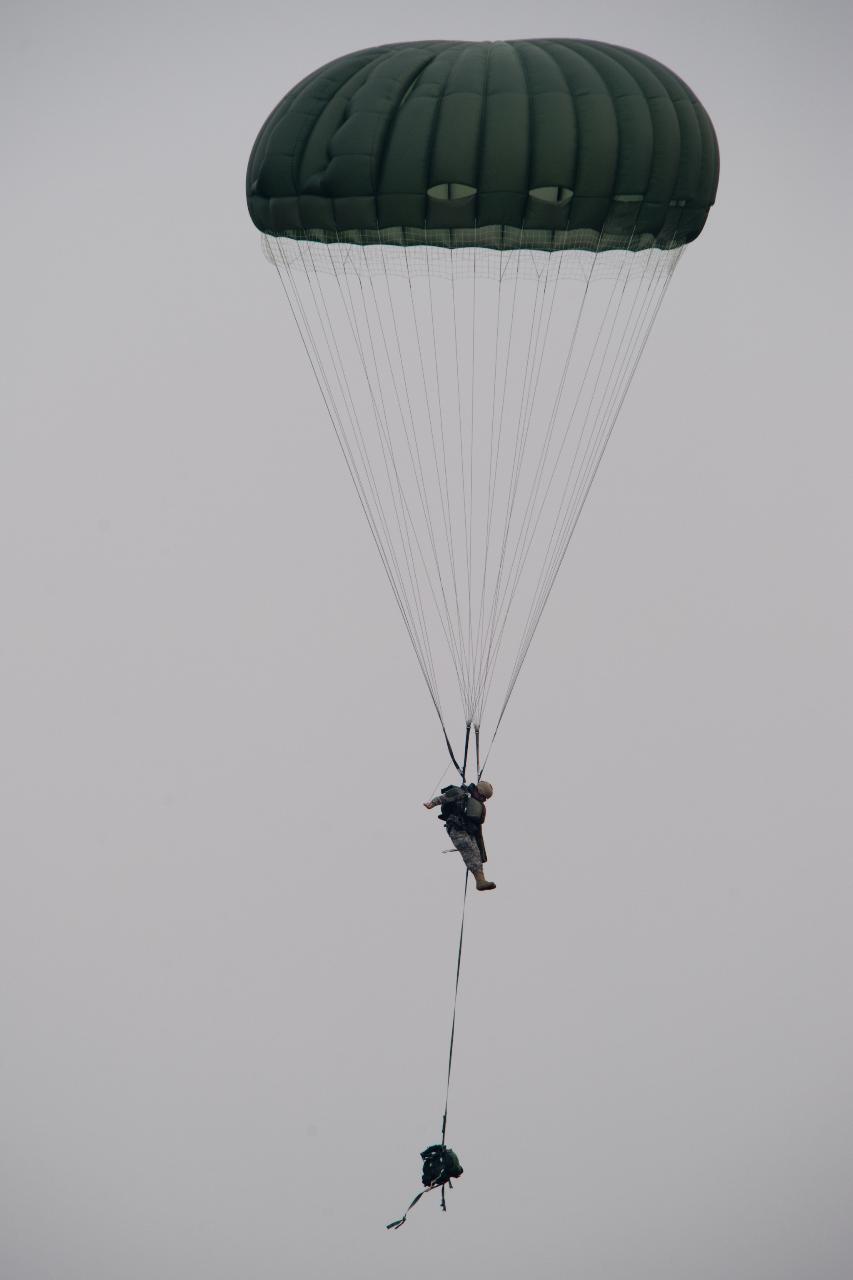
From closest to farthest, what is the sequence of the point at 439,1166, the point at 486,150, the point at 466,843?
the point at 486,150 < the point at 439,1166 < the point at 466,843

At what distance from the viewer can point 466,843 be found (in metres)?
12.3

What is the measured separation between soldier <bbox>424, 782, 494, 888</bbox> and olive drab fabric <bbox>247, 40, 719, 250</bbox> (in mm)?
3871

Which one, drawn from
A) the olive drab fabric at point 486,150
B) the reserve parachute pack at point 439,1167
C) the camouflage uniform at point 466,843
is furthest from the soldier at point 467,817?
the olive drab fabric at point 486,150

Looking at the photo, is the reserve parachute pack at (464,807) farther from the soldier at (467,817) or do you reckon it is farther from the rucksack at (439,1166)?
the rucksack at (439,1166)

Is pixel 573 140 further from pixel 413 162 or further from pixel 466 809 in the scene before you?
pixel 466 809

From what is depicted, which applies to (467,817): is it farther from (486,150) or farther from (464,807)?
(486,150)

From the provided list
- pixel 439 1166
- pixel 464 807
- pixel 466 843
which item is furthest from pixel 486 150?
pixel 439 1166

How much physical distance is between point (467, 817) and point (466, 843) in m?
0.19

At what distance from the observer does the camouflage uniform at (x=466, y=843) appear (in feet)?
40.2

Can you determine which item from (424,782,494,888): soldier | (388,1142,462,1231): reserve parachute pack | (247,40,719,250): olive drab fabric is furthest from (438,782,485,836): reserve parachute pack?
(247,40,719,250): olive drab fabric

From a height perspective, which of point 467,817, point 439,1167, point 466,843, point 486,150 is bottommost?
point 439,1167

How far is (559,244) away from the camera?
39.6 ft

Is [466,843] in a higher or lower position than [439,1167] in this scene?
higher

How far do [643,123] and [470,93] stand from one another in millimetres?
1184
